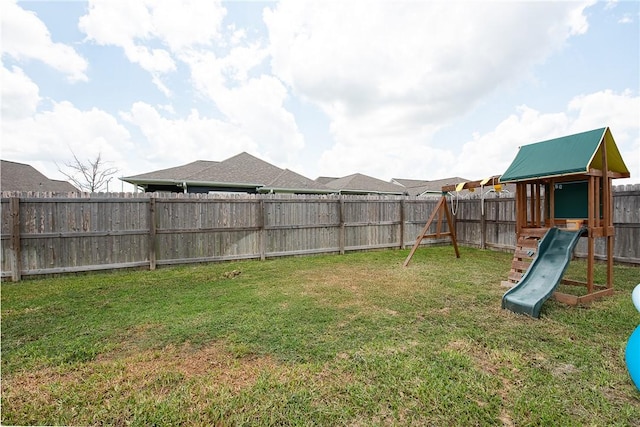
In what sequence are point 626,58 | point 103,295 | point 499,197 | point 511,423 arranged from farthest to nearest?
1. point 499,197
2. point 626,58
3. point 103,295
4. point 511,423

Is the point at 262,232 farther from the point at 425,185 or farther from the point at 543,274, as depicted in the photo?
the point at 425,185

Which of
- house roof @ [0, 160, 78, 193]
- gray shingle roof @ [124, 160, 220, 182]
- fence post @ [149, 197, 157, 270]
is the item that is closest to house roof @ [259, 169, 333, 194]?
gray shingle roof @ [124, 160, 220, 182]

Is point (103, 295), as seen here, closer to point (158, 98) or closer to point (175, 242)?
point (175, 242)

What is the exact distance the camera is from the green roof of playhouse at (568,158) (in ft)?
12.8

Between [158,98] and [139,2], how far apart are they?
5553 mm

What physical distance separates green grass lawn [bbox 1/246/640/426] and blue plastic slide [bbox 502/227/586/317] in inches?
7.3

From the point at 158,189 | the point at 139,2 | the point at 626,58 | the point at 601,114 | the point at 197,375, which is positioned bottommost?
the point at 197,375

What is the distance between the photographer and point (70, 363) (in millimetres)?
2242

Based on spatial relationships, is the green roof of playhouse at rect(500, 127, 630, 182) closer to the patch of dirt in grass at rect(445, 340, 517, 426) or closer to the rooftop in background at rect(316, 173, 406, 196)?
the patch of dirt in grass at rect(445, 340, 517, 426)

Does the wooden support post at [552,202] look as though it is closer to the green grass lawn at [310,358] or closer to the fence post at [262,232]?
the green grass lawn at [310,358]

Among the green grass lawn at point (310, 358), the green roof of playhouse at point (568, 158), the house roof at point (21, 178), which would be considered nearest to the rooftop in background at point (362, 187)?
the green roof of playhouse at point (568, 158)

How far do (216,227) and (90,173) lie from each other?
1599 centimetres

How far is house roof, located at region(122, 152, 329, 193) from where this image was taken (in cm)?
1123

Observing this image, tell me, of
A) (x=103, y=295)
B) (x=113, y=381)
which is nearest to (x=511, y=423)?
(x=113, y=381)
